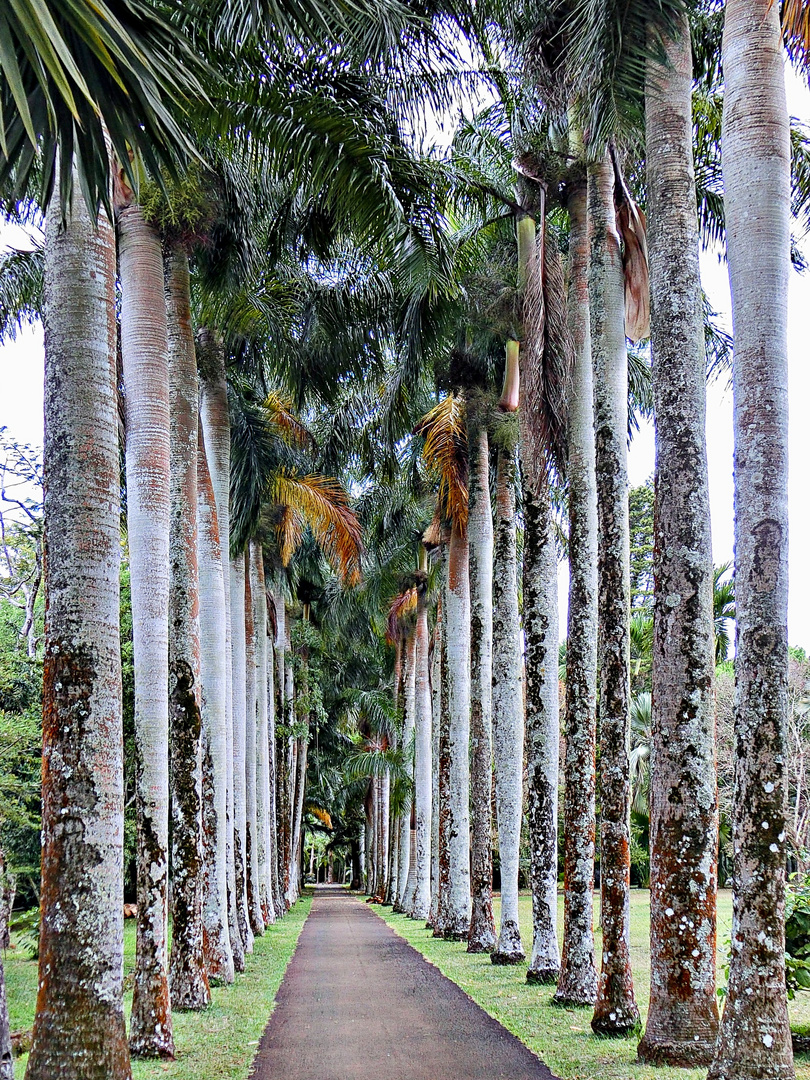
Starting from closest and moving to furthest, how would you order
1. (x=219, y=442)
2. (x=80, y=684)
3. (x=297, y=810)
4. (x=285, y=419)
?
1. (x=80, y=684)
2. (x=219, y=442)
3. (x=285, y=419)
4. (x=297, y=810)

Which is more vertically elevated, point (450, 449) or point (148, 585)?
point (450, 449)

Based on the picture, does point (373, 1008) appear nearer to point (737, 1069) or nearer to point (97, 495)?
point (737, 1069)

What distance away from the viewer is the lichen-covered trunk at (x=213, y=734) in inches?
621

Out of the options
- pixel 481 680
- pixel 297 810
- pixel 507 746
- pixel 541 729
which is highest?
pixel 481 680

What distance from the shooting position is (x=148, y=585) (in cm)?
1137

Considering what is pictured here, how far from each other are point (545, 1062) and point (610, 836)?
2421mm

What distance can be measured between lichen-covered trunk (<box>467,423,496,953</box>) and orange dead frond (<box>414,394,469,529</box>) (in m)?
0.78

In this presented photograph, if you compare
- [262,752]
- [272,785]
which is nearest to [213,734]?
[262,752]

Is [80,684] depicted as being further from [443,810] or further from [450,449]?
[443,810]

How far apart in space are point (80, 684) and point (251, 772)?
20.1 m

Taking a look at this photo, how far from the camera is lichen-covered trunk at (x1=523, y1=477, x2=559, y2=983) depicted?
15.0 metres

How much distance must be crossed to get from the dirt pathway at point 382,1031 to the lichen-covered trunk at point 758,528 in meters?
2.66

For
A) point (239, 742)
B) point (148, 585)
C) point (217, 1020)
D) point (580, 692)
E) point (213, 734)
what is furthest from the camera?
point (239, 742)

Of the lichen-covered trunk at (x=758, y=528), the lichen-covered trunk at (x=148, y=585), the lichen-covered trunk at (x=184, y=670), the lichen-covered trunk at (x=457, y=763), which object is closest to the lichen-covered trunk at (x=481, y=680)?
the lichen-covered trunk at (x=457, y=763)
